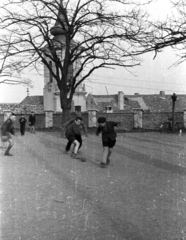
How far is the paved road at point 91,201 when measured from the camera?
12.7 feet

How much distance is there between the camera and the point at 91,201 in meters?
5.11

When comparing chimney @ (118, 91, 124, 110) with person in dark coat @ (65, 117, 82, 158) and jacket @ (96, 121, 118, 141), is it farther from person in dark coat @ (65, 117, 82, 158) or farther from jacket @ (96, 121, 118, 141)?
jacket @ (96, 121, 118, 141)

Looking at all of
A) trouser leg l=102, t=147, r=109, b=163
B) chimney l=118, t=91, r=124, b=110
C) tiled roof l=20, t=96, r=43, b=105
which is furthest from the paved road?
chimney l=118, t=91, r=124, b=110

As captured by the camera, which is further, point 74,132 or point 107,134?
point 74,132

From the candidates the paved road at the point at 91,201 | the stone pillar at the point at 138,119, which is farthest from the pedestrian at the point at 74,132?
the stone pillar at the point at 138,119

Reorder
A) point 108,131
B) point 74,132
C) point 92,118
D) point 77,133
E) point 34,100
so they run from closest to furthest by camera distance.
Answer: point 108,131 → point 74,132 → point 77,133 → point 92,118 → point 34,100

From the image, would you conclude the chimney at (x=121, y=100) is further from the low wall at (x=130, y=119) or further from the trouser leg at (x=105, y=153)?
the trouser leg at (x=105, y=153)

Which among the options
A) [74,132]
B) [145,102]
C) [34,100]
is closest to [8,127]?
[74,132]

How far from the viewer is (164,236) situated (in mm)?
3770

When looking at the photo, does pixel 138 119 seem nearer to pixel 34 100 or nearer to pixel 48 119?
pixel 48 119

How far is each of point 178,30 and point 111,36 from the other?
10.1 meters

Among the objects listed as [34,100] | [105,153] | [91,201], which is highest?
[34,100]

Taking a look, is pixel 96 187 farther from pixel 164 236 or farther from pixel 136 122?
pixel 136 122

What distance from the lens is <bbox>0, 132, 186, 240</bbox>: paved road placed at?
386cm
